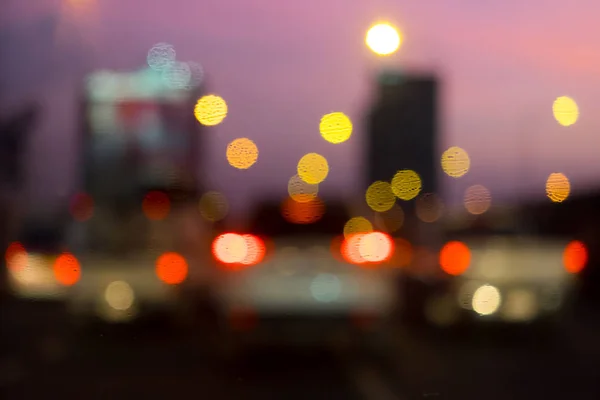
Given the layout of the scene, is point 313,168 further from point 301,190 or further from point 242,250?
point 242,250

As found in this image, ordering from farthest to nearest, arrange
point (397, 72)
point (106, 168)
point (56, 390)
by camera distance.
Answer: point (106, 168), point (397, 72), point (56, 390)

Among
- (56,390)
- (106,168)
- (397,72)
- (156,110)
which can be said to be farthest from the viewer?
(106,168)

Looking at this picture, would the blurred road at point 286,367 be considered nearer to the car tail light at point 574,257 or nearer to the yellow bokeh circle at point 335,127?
the car tail light at point 574,257

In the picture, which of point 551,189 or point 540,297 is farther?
point 540,297

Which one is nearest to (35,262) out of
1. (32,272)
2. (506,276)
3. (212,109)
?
(32,272)

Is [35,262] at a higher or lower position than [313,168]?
lower

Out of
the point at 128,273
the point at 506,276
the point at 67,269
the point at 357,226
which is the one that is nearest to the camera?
the point at 357,226

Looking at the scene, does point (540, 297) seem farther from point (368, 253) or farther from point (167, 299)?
point (167, 299)

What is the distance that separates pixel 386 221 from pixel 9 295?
3.49m

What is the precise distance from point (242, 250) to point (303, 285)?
2.11ft

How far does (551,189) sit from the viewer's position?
790 cm

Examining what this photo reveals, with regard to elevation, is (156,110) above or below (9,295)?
above

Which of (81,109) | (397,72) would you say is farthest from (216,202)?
(397,72)

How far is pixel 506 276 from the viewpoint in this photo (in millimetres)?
8469
